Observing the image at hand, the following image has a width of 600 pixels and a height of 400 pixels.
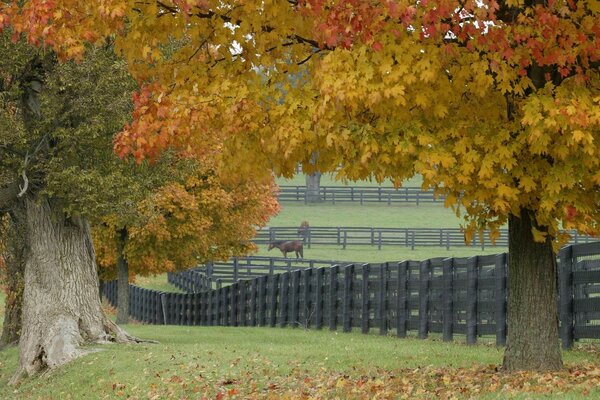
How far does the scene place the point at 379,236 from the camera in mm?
62156

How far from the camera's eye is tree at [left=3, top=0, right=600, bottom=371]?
1139 centimetres

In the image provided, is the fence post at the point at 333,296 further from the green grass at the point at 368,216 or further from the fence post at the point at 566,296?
the green grass at the point at 368,216

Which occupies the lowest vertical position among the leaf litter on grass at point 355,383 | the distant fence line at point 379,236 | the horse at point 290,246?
the leaf litter on grass at point 355,383

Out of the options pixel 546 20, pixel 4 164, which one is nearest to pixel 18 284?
pixel 4 164

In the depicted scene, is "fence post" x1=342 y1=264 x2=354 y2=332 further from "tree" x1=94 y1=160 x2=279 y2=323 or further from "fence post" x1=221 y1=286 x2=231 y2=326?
"fence post" x1=221 y1=286 x2=231 y2=326

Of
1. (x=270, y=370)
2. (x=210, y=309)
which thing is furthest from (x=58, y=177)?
(x=210, y=309)

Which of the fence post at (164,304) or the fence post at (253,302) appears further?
the fence post at (164,304)

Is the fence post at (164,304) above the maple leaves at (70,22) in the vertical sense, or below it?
below

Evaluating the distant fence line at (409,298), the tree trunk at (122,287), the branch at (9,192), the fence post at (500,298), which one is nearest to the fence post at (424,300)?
the distant fence line at (409,298)

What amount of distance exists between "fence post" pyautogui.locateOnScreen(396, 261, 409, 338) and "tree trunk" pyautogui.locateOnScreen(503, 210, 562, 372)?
1027 centimetres

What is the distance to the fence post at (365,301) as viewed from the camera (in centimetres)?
2619

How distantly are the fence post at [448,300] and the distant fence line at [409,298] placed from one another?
0.02 meters

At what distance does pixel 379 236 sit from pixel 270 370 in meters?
46.1

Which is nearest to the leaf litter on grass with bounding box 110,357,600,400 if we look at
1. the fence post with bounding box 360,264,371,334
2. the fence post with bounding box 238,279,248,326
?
the fence post with bounding box 360,264,371,334
